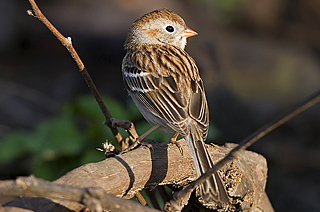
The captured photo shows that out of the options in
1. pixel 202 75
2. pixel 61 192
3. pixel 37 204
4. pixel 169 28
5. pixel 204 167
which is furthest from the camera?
pixel 202 75

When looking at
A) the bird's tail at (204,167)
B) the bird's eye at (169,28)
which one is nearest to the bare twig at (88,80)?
the bird's tail at (204,167)

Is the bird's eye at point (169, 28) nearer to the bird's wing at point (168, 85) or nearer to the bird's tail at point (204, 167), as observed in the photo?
the bird's wing at point (168, 85)

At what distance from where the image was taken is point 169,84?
144 inches

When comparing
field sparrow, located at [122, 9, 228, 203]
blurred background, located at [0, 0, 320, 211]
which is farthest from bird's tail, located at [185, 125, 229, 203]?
blurred background, located at [0, 0, 320, 211]

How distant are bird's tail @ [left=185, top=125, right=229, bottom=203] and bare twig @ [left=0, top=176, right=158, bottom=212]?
0.82 m

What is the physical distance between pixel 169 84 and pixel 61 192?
6.62ft

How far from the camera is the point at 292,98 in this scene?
24.0 feet

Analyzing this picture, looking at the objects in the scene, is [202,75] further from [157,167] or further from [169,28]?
[157,167]

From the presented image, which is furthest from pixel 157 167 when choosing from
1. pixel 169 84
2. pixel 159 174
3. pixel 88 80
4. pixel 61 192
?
pixel 61 192

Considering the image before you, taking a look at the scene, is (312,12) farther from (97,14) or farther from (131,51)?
(131,51)

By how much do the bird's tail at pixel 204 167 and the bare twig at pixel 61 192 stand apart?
0.82m

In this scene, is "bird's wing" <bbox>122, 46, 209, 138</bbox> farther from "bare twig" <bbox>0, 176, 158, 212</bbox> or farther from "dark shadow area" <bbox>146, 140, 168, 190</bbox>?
"bare twig" <bbox>0, 176, 158, 212</bbox>

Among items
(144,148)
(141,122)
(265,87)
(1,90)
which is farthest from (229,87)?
(144,148)

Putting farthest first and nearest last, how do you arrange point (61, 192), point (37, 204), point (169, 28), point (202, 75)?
point (202, 75) → point (169, 28) → point (37, 204) → point (61, 192)
